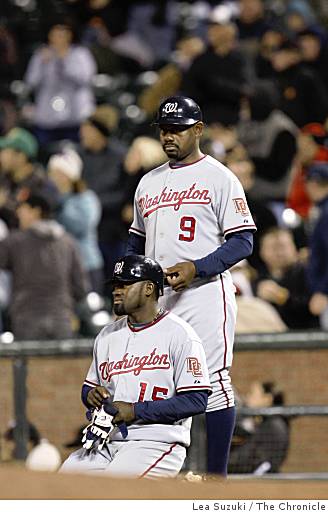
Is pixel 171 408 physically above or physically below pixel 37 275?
below

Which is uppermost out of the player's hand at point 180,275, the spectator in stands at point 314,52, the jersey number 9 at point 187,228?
the spectator in stands at point 314,52

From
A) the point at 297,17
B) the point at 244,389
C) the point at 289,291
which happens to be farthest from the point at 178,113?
the point at 297,17

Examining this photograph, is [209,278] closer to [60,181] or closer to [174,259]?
[174,259]

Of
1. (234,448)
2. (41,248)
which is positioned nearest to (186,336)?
(234,448)

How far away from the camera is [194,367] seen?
20.1ft

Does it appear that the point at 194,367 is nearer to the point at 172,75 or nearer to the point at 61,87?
the point at 172,75

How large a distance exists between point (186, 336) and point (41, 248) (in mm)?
4178

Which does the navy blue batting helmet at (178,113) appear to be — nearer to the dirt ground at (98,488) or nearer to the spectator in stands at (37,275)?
the dirt ground at (98,488)

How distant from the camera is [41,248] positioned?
1024 cm

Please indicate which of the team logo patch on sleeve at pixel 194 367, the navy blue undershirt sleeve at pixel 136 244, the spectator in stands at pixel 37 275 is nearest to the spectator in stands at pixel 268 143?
the spectator in stands at pixel 37 275

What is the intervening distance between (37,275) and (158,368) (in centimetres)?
416

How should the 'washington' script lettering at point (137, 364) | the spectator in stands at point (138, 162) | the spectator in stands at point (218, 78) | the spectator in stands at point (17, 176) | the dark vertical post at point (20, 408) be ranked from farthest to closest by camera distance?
the spectator in stands at point (218, 78) → the spectator in stands at point (138, 162) → the spectator in stands at point (17, 176) → the dark vertical post at point (20, 408) → the 'washington' script lettering at point (137, 364)

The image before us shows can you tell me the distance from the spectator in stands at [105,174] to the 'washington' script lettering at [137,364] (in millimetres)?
5804

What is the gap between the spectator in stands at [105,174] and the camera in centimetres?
1211
